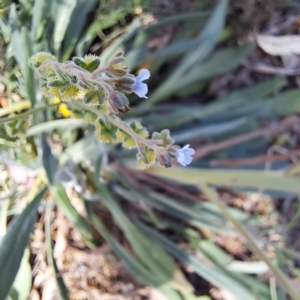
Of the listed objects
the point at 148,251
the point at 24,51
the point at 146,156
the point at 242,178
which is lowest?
the point at 148,251

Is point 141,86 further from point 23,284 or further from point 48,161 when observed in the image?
point 23,284

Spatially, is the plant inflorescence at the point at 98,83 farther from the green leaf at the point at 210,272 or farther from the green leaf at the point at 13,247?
the green leaf at the point at 210,272

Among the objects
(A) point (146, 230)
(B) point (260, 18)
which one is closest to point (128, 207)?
(A) point (146, 230)

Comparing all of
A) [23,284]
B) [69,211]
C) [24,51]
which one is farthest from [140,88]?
[23,284]

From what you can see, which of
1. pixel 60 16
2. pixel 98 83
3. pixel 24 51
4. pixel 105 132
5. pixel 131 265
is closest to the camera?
pixel 98 83

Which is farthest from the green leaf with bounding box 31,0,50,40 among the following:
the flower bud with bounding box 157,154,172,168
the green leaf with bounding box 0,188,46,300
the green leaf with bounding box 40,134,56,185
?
the flower bud with bounding box 157,154,172,168

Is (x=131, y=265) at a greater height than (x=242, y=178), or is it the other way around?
(x=242, y=178)

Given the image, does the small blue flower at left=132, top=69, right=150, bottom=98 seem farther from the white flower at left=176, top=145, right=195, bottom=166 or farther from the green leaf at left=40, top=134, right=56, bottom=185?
the green leaf at left=40, top=134, right=56, bottom=185

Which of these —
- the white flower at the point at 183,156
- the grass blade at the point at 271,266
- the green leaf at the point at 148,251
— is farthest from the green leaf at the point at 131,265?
the white flower at the point at 183,156

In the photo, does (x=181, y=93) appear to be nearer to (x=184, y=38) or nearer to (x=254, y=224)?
(x=184, y=38)
